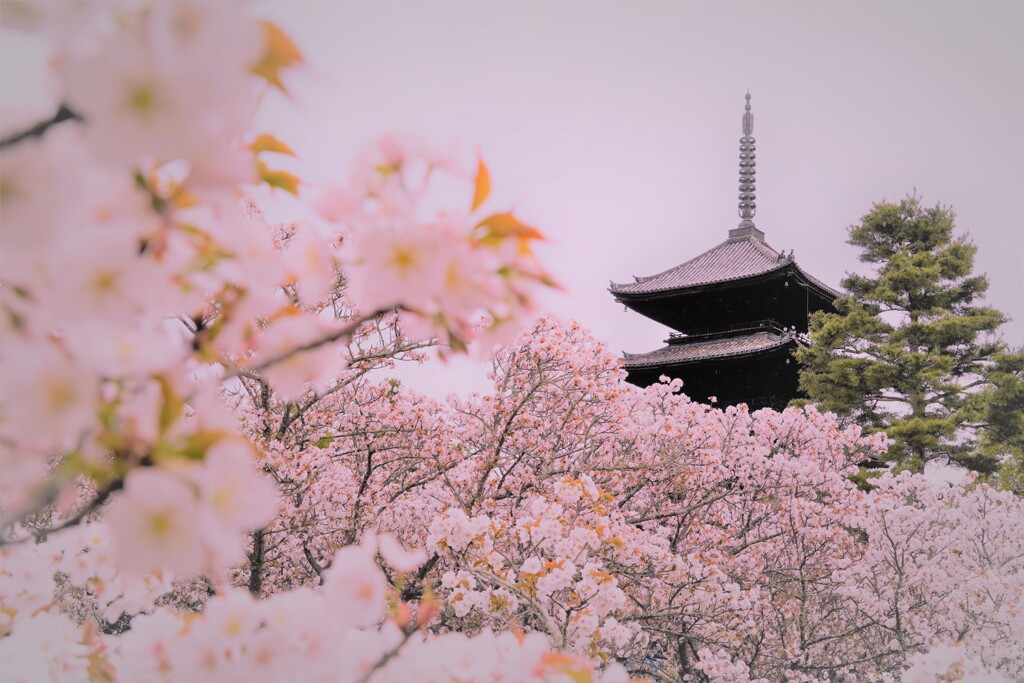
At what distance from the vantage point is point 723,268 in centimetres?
878

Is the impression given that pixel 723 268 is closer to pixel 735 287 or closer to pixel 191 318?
pixel 735 287

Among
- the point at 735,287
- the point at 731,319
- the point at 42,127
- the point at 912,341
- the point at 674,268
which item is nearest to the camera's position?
the point at 42,127

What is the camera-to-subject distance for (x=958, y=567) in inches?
137

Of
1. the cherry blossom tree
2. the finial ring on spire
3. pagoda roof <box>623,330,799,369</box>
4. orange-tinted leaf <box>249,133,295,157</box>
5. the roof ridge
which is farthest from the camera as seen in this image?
the finial ring on spire

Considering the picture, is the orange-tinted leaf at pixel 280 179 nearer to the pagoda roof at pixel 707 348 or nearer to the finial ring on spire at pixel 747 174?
the pagoda roof at pixel 707 348

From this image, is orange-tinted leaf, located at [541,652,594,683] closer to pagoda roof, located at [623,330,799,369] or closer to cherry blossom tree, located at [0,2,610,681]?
cherry blossom tree, located at [0,2,610,681]

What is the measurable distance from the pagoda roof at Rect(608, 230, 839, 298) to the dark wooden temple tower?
0.04 feet

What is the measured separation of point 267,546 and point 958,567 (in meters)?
3.15

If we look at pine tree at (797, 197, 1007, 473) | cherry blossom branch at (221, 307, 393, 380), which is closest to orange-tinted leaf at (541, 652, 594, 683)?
cherry blossom branch at (221, 307, 393, 380)

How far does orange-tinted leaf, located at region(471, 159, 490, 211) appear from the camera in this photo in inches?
15.2

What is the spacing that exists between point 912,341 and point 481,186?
7419 millimetres

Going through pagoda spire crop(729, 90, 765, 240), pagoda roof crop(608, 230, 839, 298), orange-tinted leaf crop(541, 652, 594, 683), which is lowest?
orange-tinted leaf crop(541, 652, 594, 683)

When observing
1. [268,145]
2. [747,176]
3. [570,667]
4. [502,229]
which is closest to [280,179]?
[268,145]

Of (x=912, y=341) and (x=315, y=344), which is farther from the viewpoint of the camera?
(x=912, y=341)
